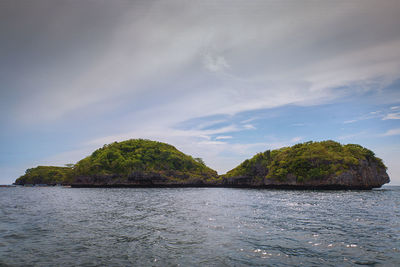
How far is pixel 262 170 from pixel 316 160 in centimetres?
3751

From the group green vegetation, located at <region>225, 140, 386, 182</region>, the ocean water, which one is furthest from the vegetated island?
the ocean water

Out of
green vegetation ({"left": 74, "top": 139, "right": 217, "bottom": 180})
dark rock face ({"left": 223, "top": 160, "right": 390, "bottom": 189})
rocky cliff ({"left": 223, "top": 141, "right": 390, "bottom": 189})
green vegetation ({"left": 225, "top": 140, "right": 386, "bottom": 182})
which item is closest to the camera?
dark rock face ({"left": 223, "top": 160, "right": 390, "bottom": 189})

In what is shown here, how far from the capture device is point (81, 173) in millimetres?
156750

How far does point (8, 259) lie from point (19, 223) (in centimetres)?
1318

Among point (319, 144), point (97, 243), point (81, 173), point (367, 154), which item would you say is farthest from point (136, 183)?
point (97, 243)

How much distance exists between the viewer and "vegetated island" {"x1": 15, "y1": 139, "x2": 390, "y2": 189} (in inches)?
4092

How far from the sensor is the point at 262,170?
14200 cm

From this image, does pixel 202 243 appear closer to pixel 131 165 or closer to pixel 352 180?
pixel 352 180

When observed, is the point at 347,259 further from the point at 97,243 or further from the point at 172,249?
the point at 97,243

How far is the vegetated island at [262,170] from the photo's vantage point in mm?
103938

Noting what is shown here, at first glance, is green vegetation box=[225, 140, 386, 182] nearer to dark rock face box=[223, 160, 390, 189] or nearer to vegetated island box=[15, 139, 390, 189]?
vegetated island box=[15, 139, 390, 189]

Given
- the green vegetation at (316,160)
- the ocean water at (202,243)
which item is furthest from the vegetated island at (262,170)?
the ocean water at (202,243)

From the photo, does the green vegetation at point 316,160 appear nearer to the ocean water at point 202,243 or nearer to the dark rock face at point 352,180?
the dark rock face at point 352,180

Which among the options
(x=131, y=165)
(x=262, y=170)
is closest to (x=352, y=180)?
(x=262, y=170)
